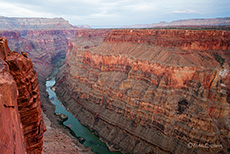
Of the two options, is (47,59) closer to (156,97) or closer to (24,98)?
(156,97)

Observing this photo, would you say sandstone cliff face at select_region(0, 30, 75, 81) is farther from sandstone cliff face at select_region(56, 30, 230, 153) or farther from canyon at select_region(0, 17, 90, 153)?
sandstone cliff face at select_region(56, 30, 230, 153)

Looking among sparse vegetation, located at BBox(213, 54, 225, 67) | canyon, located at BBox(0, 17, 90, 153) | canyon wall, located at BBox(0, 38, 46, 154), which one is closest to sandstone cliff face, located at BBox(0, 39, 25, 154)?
canyon wall, located at BBox(0, 38, 46, 154)

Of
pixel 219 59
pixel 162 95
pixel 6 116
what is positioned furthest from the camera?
pixel 219 59

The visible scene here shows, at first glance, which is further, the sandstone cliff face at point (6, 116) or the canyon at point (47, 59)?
the canyon at point (47, 59)

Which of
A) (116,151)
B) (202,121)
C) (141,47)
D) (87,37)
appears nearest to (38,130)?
(116,151)

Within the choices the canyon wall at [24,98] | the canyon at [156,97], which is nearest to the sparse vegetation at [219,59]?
the canyon at [156,97]

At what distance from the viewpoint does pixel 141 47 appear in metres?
54.6

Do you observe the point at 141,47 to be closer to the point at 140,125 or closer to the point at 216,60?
the point at 216,60

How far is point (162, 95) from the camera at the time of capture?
39.6 m

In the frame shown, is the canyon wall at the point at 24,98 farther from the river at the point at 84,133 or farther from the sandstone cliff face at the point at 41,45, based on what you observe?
the sandstone cliff face at the point at 41,45

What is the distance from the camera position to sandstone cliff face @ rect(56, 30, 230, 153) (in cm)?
3388

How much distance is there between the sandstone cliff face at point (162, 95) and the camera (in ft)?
111

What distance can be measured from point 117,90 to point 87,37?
72.0 meters

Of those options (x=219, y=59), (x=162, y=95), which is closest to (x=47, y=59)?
(x=162, y=95)
